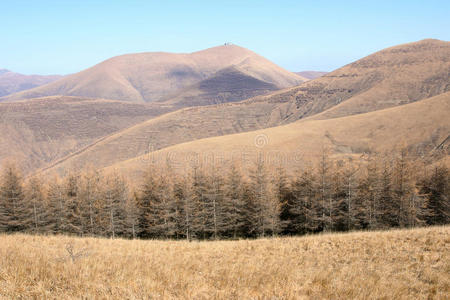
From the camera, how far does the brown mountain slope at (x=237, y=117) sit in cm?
14750

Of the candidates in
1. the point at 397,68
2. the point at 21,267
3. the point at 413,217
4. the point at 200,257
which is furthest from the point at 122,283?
the point at 397,68

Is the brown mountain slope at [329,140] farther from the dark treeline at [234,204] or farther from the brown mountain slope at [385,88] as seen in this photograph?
the brown mountain slope at [385,88]

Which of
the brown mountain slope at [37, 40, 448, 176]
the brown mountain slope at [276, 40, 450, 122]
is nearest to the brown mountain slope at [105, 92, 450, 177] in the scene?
the brown mountain slope at [276, 40, 450, 122]

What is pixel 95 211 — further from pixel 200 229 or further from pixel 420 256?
pixel 420 256

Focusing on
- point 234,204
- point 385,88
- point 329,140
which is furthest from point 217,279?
point 385,88

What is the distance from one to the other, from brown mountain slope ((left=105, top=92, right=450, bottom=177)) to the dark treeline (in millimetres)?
34816

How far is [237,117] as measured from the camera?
176 meters

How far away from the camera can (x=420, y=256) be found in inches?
438

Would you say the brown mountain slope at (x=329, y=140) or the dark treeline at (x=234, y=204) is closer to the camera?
the dark treeline at (x=234, y=204)

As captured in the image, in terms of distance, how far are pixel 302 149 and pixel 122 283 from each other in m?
84.2

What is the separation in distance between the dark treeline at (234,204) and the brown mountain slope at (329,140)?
3482 cm

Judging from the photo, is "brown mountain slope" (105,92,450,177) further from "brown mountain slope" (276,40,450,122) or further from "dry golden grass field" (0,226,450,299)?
"dry golden grass field" (0,226,450,299)

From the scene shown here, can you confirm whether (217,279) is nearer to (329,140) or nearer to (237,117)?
(329,140)

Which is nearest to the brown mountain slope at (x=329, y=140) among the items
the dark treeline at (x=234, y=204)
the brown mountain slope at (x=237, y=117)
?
the dark treeline at (x=234, y=204)
